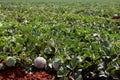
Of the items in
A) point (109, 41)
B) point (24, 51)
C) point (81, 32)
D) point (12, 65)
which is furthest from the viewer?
point (81, 32)

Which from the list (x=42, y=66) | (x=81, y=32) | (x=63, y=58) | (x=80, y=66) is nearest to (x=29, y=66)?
(x=42, y=66)

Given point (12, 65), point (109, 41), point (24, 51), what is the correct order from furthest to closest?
point (109, 41) → point (24, 51) → point (12, 65)

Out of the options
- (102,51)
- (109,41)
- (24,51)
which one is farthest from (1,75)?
(109,41)

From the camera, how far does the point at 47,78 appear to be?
13.5 ft

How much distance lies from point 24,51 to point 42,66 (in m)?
0.47

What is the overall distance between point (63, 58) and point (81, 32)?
6.39 feet

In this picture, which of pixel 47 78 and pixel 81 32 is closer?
pixel 47 78

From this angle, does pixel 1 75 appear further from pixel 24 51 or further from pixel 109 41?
pixel 109 41

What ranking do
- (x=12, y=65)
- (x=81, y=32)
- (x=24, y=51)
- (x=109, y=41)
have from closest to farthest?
(x=12, y=65) < (x=24, y=51) < (x=109, y=41) < (x=81, y=32)

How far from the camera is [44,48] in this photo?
4.83 metres

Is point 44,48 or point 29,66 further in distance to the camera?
point 44,48

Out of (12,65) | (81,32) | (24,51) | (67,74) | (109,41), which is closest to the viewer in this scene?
(67,74)

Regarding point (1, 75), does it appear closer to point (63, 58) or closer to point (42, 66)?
point (42, 66)

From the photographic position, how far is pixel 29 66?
14.3 feet
